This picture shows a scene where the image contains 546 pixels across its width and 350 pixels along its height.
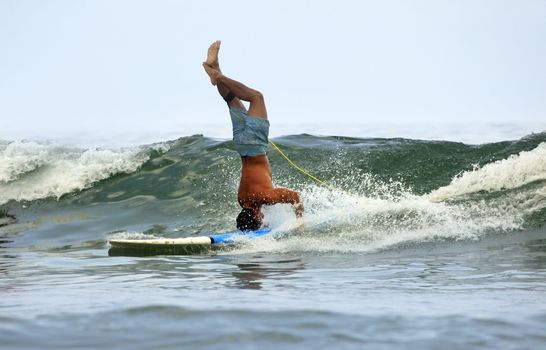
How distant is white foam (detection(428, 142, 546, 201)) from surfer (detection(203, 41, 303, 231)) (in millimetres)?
2874

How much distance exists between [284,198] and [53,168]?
8130 millimetres

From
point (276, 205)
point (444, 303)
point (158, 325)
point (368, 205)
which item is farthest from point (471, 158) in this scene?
point (158, 325)

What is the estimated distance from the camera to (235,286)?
5.52 metres

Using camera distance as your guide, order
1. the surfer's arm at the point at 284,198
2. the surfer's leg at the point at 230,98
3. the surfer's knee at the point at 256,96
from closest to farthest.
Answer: the surfer's arm at the point at 284,198 < the surfer's knee at the point at 256,96 < the surfer's leg at the point at 230,98

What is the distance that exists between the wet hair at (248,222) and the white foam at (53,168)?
20.1 feet

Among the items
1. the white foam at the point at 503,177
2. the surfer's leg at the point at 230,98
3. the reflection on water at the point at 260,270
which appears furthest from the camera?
the white foam at the point at 503,177

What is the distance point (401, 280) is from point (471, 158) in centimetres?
907

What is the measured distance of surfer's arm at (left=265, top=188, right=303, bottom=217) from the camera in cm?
896

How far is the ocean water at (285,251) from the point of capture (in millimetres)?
3822

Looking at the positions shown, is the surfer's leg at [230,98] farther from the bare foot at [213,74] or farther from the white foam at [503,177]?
the white foam at [503,177]

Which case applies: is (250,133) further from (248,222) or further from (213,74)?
(248,222)

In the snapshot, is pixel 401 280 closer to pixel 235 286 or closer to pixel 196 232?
pixel 235 286

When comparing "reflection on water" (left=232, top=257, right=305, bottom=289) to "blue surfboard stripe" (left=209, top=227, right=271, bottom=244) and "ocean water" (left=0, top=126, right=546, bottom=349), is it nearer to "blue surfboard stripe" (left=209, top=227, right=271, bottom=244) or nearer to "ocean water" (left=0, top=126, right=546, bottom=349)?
"ocean water" (left=0, top=126, right=546, bottom=349)

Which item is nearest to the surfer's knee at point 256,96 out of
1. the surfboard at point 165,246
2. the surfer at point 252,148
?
the surfer at point 252,148
